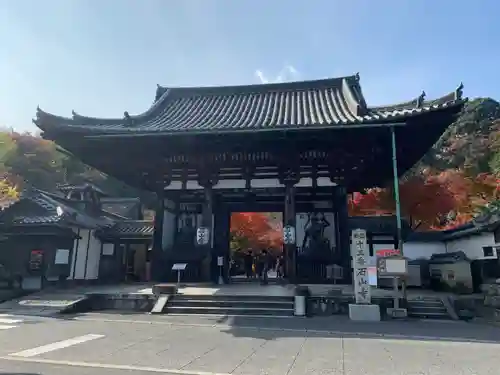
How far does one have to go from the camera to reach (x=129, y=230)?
69.9ft

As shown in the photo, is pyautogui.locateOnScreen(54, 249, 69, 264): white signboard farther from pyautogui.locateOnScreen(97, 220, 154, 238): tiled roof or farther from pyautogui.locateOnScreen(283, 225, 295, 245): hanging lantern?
pyautogui.locateOnScreen(283, 225, 295, 245): hanging lantern

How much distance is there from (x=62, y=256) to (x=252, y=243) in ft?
45.0

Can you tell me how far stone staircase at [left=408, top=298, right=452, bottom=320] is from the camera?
10.1 meters

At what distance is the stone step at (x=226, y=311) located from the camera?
34.1 ft

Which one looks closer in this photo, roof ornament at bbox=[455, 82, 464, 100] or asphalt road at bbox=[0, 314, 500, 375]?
asphalt road at bbox=[0, 314, 500, 375]

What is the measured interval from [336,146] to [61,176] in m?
36.1

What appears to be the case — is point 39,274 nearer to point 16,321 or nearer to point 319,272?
point 16,321

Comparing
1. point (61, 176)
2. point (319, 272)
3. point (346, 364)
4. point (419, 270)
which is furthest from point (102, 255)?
point (61, 176)

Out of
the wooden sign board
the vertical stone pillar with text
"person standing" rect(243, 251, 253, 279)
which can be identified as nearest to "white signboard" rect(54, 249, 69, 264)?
the vertical stone pillar with text

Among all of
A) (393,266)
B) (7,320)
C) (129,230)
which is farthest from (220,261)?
(7,320)

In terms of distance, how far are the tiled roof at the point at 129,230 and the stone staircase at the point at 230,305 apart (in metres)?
10.4

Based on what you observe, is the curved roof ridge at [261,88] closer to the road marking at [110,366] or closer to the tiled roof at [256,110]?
the tiled roof at [256,110]

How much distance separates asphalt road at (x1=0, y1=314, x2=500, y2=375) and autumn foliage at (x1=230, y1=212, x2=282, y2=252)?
52.9ft

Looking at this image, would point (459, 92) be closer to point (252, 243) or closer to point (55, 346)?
point (55, 346)
